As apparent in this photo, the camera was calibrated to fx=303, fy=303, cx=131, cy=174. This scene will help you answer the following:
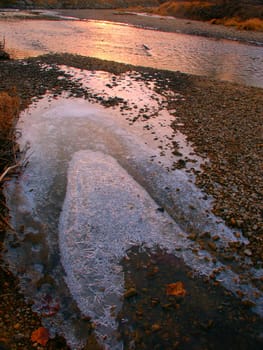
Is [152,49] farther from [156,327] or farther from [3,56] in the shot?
[156,327]

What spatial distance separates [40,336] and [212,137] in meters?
7.36

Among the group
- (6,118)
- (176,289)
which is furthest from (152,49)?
(176,289)

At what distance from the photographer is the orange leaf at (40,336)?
3840 millimetres

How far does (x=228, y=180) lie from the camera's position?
730 centimetres

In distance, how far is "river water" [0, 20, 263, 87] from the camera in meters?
19.4

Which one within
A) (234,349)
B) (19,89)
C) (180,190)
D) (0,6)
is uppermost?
(0,6)

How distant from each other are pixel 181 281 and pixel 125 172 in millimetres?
3415

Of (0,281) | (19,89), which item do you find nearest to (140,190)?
(0,281)

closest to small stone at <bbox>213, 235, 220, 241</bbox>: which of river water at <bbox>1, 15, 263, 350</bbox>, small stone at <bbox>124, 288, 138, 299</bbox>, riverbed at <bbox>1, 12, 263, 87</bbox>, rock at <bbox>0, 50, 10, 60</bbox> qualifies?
river water at <bbox>1, 15, 263, 350</bbox>

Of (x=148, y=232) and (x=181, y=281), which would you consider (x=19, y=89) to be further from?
(x=181, y=281)

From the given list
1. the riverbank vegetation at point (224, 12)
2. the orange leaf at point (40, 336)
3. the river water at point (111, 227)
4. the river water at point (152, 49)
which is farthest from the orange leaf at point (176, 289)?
the riverbank vegetation at point (224, 12)

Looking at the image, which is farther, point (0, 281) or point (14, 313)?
point (0, 281)

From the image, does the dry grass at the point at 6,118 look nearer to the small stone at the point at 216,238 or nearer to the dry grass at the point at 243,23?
the small stone at the point at 216,238

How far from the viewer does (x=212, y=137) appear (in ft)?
30.8
